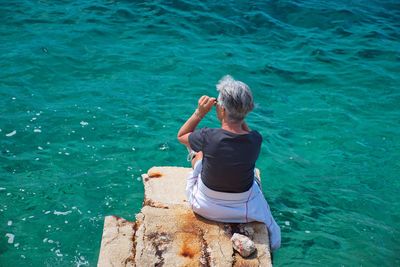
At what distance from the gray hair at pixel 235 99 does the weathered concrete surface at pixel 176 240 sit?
1145 mm

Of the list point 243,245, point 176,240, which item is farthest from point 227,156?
point 176,240

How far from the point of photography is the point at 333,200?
7410 millimetres

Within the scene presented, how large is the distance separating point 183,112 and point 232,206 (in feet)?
→ 14.1

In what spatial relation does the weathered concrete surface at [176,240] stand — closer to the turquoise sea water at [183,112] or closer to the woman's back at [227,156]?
the woman's back at [227,156]

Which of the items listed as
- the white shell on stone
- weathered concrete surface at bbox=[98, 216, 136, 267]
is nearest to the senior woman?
the white shell on stone

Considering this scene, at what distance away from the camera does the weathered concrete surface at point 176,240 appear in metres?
4.61

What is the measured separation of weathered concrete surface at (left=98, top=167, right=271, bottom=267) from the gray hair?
→ 3.76 feet

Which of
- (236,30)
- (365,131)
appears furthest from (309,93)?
(236,30)

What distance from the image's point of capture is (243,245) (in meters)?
4.66

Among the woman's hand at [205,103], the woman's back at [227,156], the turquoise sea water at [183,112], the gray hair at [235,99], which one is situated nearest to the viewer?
the gray hair at [235,99]

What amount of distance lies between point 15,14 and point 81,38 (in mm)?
2104

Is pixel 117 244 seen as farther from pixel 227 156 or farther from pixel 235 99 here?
pixel 235 99

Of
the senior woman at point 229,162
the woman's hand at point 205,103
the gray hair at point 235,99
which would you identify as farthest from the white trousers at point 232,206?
the gray hair at point 235,99

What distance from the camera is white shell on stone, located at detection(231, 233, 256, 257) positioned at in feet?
15.3
